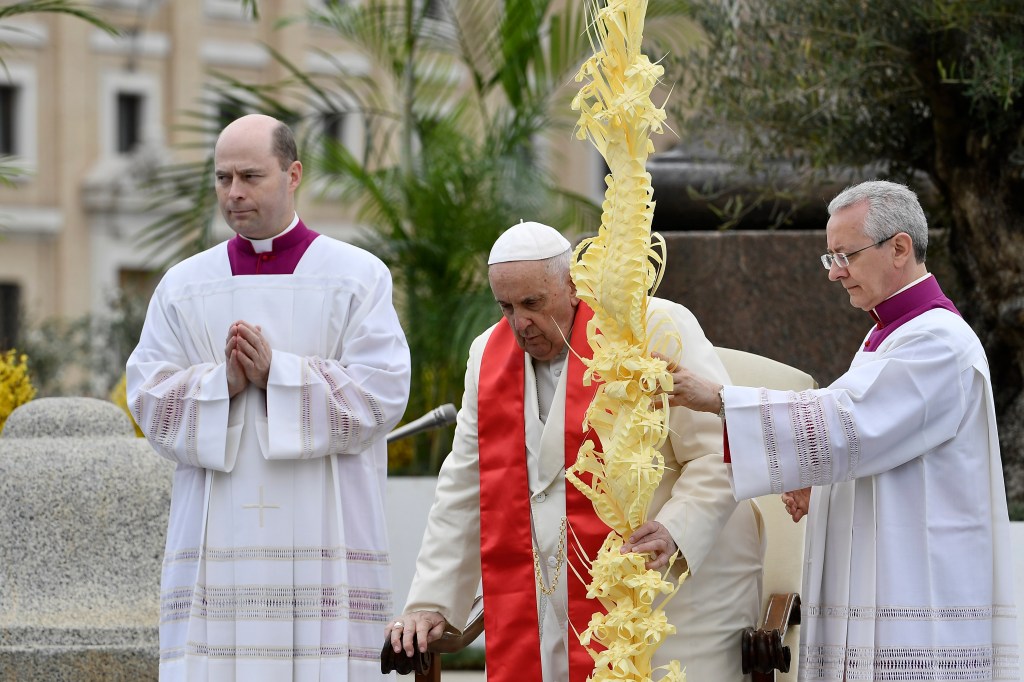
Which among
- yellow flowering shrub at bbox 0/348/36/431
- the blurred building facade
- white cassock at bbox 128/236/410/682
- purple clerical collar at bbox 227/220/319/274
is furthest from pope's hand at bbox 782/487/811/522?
the blurred building facade

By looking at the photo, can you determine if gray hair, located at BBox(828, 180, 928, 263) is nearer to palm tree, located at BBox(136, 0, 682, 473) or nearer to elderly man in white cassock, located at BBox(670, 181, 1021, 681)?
elderly man in white cassock, located at BBox(670, 181, 1021, 681)

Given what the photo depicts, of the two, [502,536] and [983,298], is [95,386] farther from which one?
[502,536]

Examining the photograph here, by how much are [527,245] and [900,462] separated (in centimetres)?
103

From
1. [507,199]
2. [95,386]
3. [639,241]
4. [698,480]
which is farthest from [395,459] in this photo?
[95,386]

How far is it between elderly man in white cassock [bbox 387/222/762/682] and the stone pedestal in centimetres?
180

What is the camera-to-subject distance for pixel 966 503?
399 cm

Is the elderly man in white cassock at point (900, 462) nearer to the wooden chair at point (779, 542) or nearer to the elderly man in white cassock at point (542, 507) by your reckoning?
the elderly man in white cassock at point (542, 507)

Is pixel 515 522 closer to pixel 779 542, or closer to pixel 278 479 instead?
pixel 278 479

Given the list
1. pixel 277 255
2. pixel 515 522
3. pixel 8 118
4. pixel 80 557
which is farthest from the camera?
pixel 8 118

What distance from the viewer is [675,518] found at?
4.08 metres

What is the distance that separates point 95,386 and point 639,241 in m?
18.9

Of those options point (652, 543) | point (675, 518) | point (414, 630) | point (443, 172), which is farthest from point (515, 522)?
point (443, 172)

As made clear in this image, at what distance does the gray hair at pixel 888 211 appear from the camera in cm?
399

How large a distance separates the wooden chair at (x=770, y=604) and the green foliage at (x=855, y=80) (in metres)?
1.86
